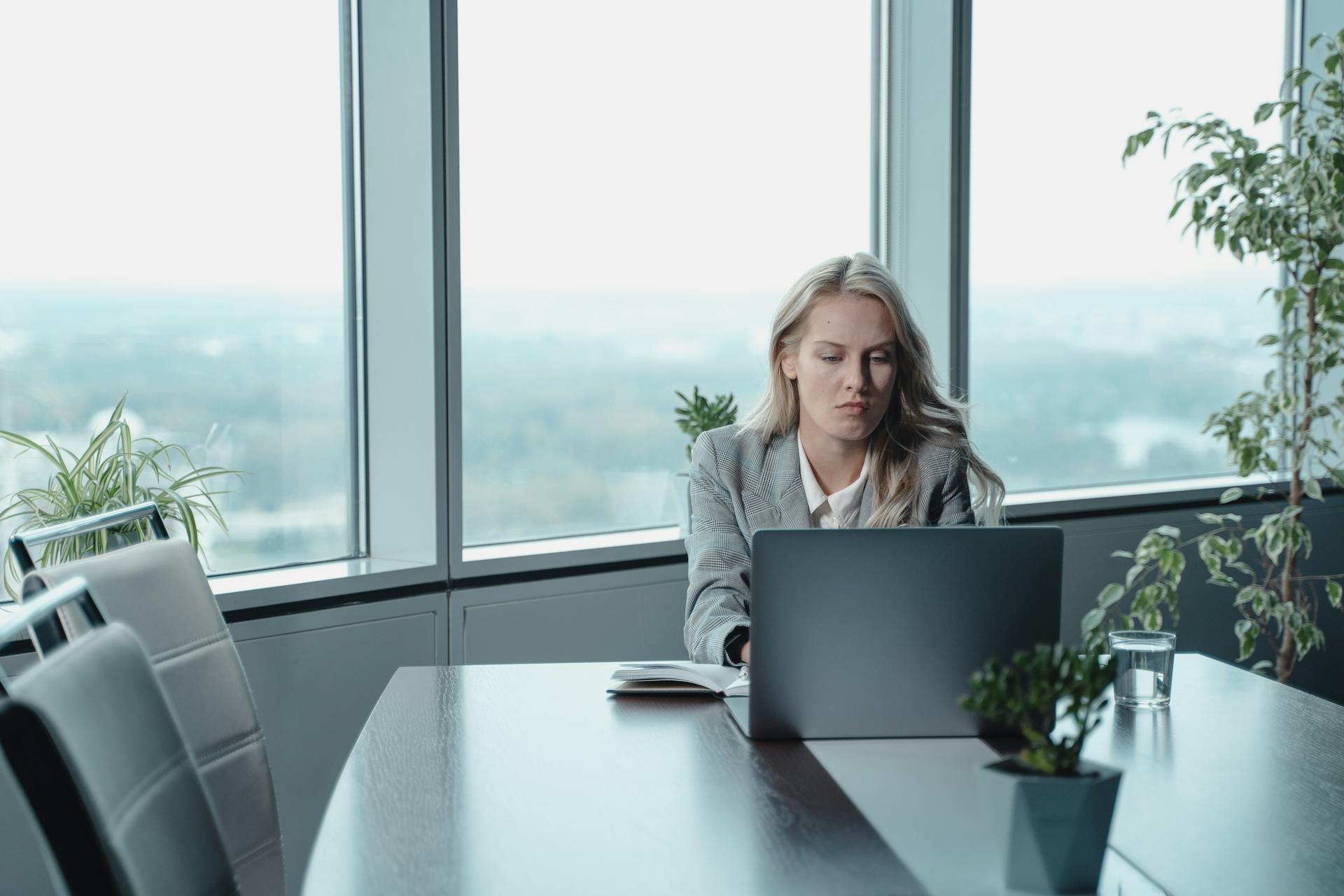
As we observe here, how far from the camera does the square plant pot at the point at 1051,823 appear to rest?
99 centimetres

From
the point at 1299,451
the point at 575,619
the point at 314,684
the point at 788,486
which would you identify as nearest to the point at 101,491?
the point at 314,684

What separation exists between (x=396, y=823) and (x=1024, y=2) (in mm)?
3635

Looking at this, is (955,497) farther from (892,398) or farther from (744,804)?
(744,804)

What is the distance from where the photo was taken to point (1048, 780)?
0.99m

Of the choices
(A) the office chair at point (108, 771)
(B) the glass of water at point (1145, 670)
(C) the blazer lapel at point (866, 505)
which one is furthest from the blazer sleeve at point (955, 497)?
(A) the office chair at point (108, 771)

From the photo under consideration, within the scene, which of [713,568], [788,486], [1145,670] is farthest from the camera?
[788,486]

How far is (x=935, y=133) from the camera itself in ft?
12.3

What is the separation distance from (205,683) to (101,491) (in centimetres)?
90

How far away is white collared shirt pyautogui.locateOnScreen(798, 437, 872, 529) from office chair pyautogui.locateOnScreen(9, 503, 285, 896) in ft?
3.28

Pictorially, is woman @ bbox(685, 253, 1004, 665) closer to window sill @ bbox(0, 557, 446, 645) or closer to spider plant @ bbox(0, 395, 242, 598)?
window sill @ bbox(0, 557, 446, 645)

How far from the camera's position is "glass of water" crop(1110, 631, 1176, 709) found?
5.43ft

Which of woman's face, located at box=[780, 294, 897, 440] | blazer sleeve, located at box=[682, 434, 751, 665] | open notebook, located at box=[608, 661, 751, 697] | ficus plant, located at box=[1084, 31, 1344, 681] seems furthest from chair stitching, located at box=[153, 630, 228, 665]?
ficus plant, located at box=[1084, 31, 1344, 681]

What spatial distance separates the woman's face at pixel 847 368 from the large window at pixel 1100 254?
1.81 meters

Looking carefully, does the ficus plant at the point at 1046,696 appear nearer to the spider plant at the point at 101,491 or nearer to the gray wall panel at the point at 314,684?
the spider plant at the point at 101,491
